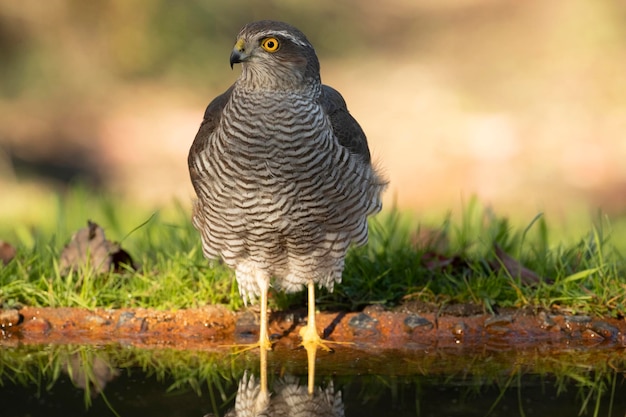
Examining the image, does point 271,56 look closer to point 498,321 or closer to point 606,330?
point 498,321

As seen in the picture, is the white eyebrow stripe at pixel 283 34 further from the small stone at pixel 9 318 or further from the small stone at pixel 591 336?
the small stone at pixel 591 336

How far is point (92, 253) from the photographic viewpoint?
5332mm

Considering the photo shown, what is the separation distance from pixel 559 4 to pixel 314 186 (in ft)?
36.1

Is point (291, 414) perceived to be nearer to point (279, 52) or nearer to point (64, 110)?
point (279, 52)

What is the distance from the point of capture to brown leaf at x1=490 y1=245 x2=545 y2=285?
16.8 feet

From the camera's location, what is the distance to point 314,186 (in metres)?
4.57

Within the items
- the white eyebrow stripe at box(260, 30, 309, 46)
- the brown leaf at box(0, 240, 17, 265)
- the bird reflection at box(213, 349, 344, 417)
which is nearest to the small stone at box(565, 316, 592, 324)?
the bird reflection at box(213, 349, 344, 417)

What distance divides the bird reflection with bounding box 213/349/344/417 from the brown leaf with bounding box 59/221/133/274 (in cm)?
145

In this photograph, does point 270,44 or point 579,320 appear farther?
point 579,320

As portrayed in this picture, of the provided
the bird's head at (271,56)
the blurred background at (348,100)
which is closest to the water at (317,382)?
the bird's head at (271,56)

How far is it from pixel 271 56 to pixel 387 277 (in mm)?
1341

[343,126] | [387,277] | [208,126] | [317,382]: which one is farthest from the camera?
[387,277]

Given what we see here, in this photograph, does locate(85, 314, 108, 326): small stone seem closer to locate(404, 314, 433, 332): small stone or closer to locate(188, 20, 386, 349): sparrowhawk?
locate(188, 20, 386, 349): sparrowhawk

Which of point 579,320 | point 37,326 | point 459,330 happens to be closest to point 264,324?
point 459,330
